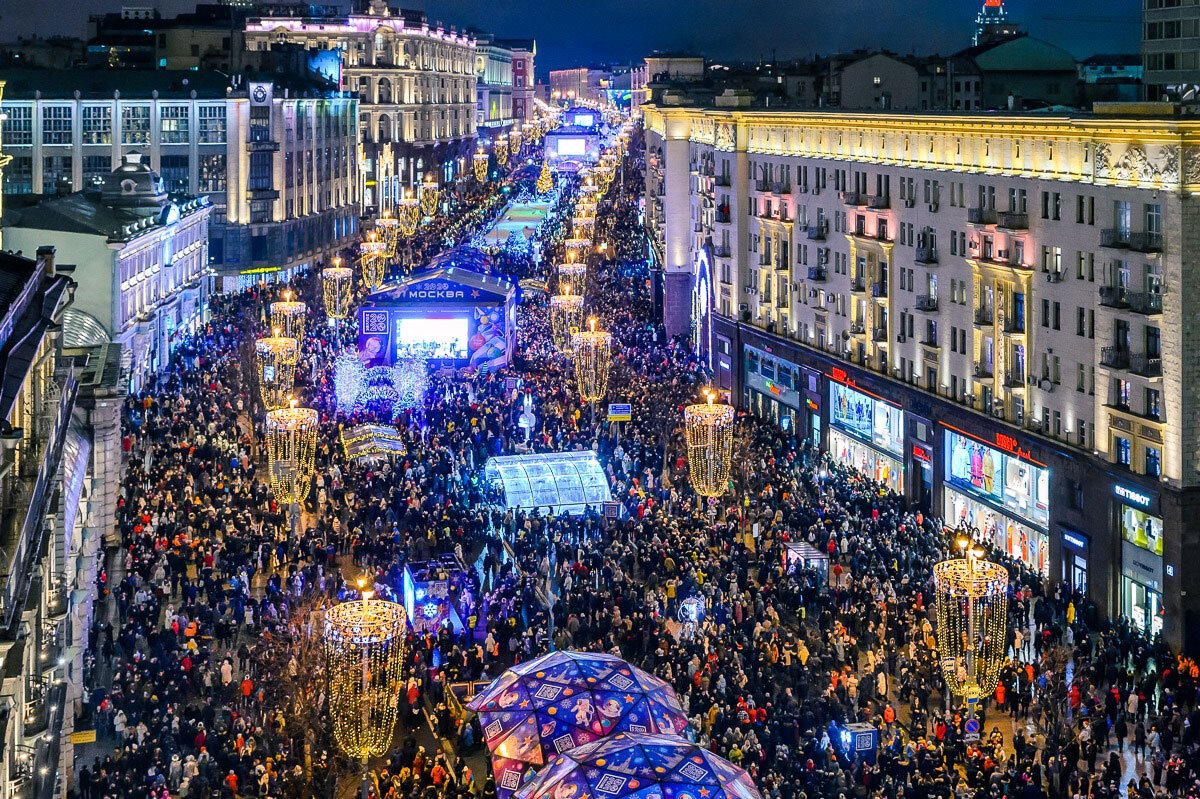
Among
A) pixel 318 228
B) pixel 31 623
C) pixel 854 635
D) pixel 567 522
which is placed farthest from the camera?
pixel 318 228

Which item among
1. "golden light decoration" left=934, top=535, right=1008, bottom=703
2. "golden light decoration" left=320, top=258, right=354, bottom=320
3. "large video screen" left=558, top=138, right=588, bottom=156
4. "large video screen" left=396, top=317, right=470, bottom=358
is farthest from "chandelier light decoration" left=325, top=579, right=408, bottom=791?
"large video screen" left=558, top=138, right=588, bottom=156

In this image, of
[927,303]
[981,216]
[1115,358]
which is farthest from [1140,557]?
[927,303]

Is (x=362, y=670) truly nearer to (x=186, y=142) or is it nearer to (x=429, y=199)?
(x=186, y=142)

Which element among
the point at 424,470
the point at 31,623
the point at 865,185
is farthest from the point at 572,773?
the point at 865,185

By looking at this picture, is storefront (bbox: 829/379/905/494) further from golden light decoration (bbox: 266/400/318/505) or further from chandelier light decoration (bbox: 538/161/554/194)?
chandelier light decoration (bbox: 538/161/554/194)

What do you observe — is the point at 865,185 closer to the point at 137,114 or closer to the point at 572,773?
the point at 572,773

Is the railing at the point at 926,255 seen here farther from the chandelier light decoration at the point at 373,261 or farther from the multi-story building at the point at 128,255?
the chandelier light decoration at the point at 373,261

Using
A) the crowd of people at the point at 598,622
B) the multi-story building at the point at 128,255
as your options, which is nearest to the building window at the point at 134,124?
the multi-story building at the point at 128,255
